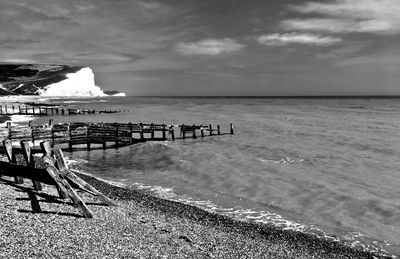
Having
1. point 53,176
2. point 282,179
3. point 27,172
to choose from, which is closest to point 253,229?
point 53,176

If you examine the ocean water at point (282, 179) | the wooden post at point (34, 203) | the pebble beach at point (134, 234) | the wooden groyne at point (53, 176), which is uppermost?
the wooden groyne at point (53, 176)

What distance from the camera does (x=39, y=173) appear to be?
35.8 ft

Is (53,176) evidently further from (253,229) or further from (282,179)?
(282,179)

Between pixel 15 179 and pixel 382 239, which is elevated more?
pixel 15 179

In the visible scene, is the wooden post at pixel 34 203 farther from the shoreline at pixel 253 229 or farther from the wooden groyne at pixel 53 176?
the shoreline at pixel 253 229

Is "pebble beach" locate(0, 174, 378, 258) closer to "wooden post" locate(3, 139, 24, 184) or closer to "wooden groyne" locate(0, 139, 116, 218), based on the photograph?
"wooden groyne" locate(0, 139, 116, 218)

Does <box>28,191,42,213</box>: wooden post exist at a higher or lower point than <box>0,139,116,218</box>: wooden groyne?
lower

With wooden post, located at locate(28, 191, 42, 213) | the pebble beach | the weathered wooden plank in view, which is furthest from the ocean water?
the weathered wooden plank

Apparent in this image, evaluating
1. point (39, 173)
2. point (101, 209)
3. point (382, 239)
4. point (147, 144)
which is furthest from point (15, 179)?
point (147, 144)

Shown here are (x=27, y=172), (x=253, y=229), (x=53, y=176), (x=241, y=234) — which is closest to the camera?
(x=53, y=176)

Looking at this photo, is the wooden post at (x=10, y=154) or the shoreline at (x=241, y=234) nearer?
the shoreline at (x=241, y=234)

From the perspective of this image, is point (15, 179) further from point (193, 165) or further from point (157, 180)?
point (193, 165)

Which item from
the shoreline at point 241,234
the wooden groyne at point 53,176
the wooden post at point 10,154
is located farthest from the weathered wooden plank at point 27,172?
the wooden post at point 10,154

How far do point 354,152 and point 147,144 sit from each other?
55.1ft
